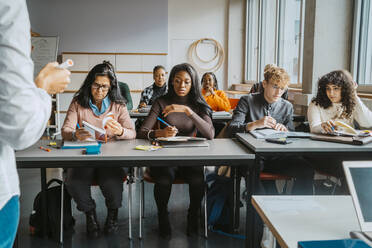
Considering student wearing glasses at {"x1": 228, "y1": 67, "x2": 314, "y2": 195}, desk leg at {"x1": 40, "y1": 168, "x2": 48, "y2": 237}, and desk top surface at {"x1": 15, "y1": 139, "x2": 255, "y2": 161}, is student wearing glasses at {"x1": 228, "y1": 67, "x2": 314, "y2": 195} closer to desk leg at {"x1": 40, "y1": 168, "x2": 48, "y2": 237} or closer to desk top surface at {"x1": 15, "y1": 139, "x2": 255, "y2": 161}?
desk top surface at {"x1": 15, "y1": 139, "x2": 255, "y2": 161}

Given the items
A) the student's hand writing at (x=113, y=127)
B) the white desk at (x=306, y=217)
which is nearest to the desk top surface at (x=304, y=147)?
the white desk at (x=306, y=217)

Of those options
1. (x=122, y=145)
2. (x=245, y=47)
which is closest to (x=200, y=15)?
(x=245, y=47)

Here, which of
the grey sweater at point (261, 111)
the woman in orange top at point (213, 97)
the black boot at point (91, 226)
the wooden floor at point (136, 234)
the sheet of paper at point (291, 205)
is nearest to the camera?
the sheet of paper at point (291, 205)

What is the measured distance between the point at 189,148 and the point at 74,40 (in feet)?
21.2

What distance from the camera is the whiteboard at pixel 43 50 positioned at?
7168mm

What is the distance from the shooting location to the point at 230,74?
26.7 ft

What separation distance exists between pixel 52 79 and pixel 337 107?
262 cm

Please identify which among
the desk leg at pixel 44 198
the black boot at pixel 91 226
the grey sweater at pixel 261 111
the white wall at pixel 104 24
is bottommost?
the black boot at pixel 91 226

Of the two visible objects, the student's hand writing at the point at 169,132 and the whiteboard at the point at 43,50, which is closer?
the student's hand writing at the point at 169,132

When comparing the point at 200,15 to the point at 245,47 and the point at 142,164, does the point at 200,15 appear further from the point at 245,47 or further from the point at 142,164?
the point at 142,164

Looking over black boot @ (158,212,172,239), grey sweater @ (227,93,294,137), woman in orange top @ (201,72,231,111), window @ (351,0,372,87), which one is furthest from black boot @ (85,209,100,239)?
window @ (351,0,372,87)

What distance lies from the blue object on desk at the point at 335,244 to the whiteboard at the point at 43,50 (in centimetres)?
724

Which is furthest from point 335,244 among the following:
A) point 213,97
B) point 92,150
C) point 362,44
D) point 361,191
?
point 213,97

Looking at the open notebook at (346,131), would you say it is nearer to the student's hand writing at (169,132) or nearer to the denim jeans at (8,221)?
the student's hand writing at (169,132)
